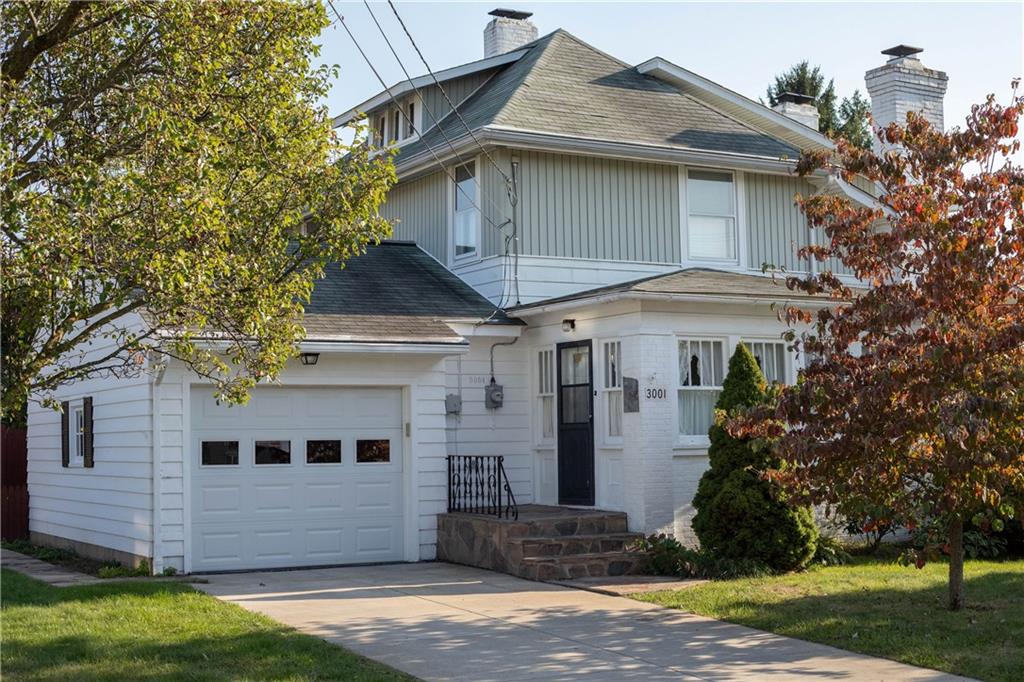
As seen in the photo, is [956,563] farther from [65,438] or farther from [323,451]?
[65,438]

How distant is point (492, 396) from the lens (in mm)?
16562

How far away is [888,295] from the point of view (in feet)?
33.9

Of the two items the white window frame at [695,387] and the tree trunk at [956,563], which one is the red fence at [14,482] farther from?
the tree trunk at [956,563]

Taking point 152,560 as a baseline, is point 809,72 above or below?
above

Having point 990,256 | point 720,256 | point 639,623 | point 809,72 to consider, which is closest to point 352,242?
point 639,623

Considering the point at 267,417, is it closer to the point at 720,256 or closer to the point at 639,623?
the point at 639,623

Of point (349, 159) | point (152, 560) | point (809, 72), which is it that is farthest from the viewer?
point (809, 72)

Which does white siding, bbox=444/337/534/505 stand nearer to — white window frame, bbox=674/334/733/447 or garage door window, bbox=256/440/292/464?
garage door window, bbox=256/440/292/464

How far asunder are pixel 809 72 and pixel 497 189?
3233 centimetres

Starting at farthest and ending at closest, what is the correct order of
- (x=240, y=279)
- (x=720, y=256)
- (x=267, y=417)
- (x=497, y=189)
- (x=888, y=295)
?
(x=720, y=256)
(x=497, y=189)
(x=267, y=417)
(x=888, y=295)
(x=240, y=279)

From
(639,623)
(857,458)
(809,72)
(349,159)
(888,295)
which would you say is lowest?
Result: (639,623)

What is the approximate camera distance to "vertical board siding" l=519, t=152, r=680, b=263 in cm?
1770

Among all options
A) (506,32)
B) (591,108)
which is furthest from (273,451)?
(506,32)

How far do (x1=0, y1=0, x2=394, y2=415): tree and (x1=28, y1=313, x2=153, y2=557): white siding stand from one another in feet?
13.5
